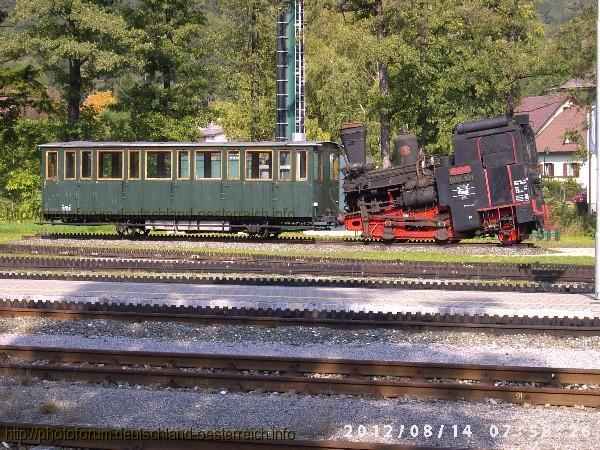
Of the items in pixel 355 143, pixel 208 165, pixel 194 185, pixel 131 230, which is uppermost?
pixel 355 143

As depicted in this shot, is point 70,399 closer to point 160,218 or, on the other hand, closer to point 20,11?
point 160,218

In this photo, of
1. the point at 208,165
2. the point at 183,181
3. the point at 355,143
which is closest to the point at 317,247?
the point at 355,143

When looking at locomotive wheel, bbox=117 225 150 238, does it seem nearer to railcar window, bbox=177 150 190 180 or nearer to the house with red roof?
railcar window, bbox=177 150 190 180

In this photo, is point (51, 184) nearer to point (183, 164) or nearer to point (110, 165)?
point (110, 165)

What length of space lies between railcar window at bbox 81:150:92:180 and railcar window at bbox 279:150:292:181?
A: 6478 mm

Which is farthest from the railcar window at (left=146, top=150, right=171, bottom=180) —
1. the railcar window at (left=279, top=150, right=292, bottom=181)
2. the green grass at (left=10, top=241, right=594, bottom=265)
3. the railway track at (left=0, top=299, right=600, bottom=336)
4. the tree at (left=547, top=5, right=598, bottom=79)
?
the tree at (left=547, top=5, right=598, bottom=79)

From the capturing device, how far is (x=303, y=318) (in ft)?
45.6

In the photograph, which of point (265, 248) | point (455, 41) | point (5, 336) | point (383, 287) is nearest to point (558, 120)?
point (455, 41)

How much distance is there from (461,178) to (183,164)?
29.2 feet

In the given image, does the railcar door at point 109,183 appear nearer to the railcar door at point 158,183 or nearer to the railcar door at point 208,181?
the railcar door at point 158,183

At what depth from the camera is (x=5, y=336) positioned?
13516 mm

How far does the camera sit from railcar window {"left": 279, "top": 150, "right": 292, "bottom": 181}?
28359mm

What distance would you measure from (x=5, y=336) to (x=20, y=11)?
1075 inches

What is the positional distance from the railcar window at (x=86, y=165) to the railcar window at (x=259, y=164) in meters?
5.41
